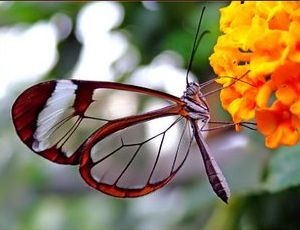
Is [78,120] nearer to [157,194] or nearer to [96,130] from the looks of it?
[96,130]

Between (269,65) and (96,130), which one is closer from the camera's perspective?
(269,65)

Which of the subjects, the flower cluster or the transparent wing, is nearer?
the flower cluster

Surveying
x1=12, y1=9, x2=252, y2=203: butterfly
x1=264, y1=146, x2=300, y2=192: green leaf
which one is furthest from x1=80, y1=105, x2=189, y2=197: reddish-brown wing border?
x1=264, y1=146, x2=300, y2=192: green leaf

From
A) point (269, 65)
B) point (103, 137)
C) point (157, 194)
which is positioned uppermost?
point (269, 65)

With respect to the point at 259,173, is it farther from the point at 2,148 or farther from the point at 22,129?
the point at 2,148

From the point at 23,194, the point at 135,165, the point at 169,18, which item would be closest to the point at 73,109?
the point at 135,165

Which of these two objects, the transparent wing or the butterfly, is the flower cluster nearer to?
the butterfly

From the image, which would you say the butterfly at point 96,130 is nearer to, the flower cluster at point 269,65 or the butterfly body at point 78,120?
the butterfly body at point 78,120

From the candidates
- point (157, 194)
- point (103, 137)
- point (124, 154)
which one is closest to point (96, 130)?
point (103, 137)
